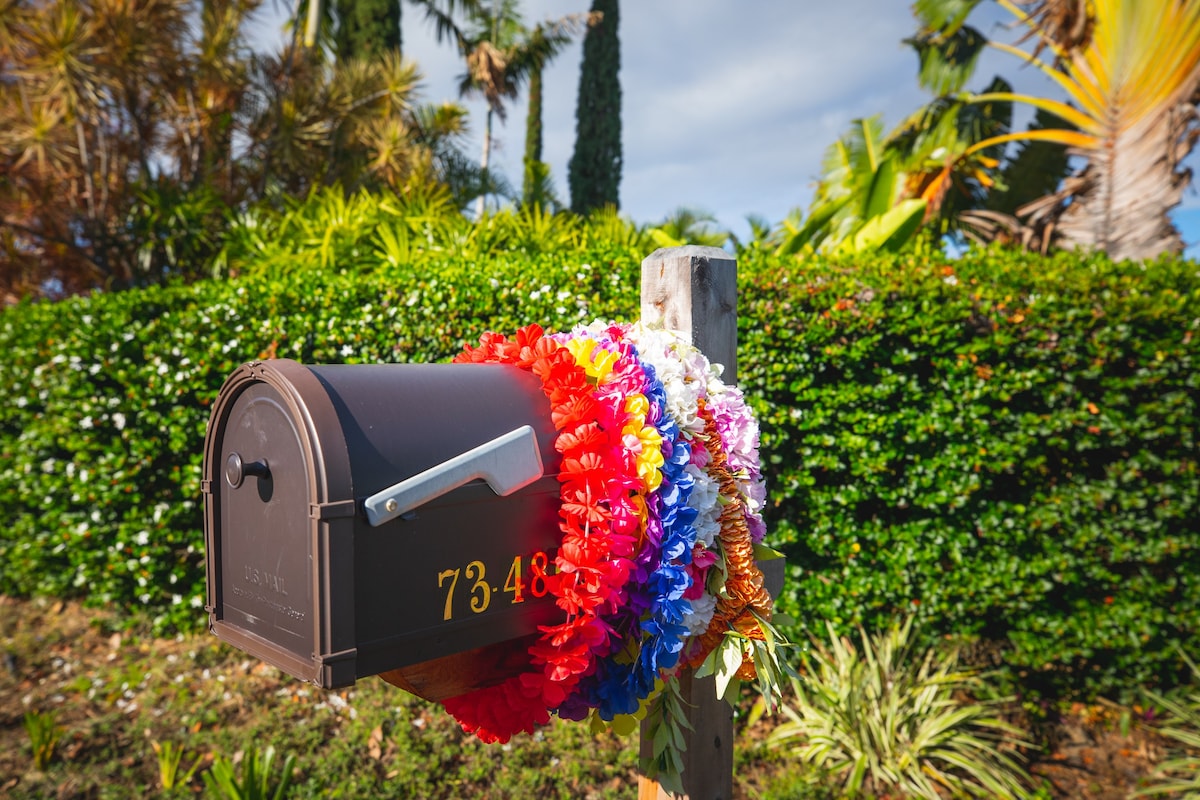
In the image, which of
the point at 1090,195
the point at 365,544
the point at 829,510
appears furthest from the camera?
the point at 1090,195

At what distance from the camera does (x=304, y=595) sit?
1.04 metres

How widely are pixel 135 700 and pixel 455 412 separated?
3682mm

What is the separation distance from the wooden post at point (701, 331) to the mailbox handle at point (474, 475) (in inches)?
27.3

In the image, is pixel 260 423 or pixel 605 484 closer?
pixel 260 423

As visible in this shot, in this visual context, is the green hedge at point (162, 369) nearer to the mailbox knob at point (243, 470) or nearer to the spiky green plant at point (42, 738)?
the spiky green plant at point (42, 738)

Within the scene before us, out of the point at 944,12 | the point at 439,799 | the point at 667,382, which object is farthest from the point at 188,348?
the point at 944,12

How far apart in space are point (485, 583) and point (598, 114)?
42.3 ft

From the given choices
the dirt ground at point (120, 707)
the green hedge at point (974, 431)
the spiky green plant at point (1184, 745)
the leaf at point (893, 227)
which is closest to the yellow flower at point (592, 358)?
the green hedge at point (974, 431)

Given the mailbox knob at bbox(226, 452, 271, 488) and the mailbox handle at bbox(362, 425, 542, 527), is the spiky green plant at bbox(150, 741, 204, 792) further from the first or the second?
the mailbox handle at bbox(362, 425, 542, 527)

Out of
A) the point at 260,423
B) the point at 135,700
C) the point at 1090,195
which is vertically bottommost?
the point at 135,700

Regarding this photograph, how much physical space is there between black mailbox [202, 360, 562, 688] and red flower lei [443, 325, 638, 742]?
0.04 meters

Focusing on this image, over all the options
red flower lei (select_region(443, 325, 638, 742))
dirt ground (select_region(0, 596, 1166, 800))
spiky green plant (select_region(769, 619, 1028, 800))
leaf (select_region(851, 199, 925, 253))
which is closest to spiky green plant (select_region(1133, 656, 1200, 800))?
dirt ground (select_region(0, 596, 1166, 800))

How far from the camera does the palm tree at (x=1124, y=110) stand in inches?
206

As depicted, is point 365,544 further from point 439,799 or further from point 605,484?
point 439,799
